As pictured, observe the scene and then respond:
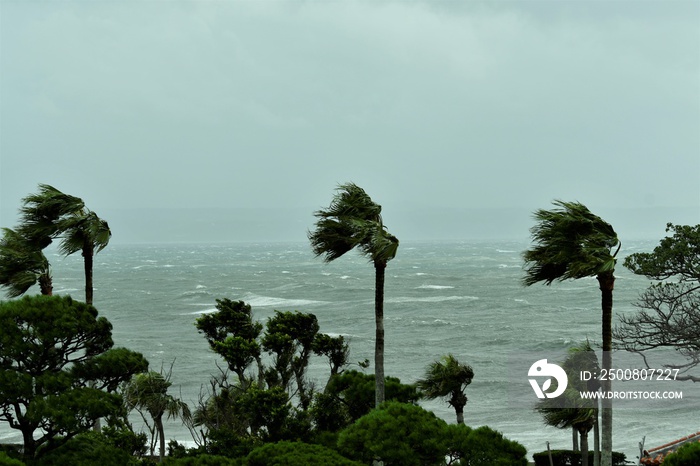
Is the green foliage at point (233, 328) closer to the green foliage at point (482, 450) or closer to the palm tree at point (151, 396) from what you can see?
the palm tree at point (151, 396)

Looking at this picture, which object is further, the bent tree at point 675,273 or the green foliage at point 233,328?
the green foliage at point 233,328

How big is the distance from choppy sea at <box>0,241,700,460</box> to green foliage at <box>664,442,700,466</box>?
37.4 ft

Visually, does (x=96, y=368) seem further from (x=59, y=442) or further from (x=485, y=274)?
(x=485, y=274)

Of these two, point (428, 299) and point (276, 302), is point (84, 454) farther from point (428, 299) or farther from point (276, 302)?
point (428, 299)

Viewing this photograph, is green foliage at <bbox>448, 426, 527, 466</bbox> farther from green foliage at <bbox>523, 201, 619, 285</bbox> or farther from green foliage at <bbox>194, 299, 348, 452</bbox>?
green foliage at <bbox>194, 299, 348, 452</bbox>

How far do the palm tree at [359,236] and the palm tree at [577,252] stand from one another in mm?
3659

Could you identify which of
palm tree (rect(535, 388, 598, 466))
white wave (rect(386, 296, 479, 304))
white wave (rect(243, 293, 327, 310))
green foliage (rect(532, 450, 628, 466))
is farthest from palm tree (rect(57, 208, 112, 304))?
white wave (rect(386, 296, 479, 304))

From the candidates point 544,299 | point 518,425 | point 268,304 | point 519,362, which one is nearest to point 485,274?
point 544,299

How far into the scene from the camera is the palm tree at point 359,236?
1802 cm

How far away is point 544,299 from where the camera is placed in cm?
12294

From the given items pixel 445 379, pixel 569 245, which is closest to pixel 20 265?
pixel 445 379

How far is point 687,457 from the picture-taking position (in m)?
13.8

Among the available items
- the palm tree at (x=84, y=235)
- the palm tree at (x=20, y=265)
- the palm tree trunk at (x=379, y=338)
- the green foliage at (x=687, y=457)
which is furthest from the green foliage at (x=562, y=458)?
the palm tree at (x=20, y=265)

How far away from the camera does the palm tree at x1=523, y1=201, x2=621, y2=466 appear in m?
14.6
